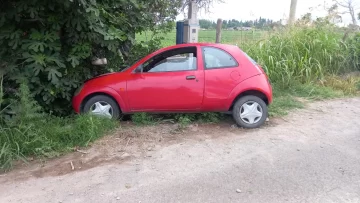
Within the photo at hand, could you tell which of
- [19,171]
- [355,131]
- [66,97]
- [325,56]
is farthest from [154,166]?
[325,56]

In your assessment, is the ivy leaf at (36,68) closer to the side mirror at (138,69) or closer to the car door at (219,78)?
the side mirror at (138,69)

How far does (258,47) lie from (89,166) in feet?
22.2

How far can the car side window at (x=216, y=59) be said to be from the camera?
5859mm

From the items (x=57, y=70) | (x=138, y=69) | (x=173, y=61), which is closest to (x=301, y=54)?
(x=173, y=61)

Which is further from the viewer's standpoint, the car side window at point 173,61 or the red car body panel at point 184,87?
the car side window at point 173,61

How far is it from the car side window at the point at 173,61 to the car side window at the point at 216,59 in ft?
0.68

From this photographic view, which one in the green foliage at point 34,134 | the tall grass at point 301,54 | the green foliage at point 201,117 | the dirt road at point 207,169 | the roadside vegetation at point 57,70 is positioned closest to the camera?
the dirt road at point 207,169

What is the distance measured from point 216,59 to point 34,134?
123 inches

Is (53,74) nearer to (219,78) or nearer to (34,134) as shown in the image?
(34,134)

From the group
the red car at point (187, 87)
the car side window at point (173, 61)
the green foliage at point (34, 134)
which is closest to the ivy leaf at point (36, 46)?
the green foliage at point (34, 134)

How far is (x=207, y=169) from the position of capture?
436 centimetres

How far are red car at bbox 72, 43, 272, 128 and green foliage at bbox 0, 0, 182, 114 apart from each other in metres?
0.45

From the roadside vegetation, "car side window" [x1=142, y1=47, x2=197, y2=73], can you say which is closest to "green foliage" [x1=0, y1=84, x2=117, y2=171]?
the roadside vegetation

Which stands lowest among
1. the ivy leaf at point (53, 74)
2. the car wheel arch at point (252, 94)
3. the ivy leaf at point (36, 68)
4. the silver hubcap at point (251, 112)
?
the silver hubcap at point (251, 112)
